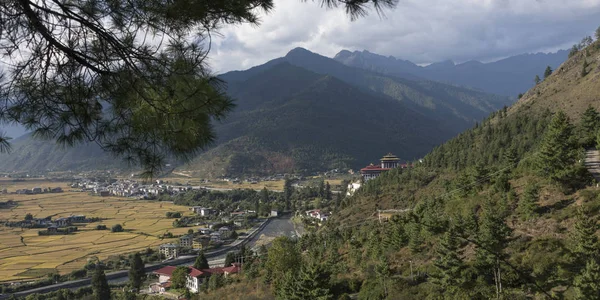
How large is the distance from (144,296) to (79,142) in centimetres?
1541

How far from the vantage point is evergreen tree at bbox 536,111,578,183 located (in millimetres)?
9609

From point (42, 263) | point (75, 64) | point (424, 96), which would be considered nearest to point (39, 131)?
point (75, 64)

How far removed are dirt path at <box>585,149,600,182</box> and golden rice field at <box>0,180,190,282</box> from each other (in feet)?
78.7

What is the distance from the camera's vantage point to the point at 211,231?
30.3 metres

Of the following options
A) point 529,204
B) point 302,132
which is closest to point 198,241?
point 529,204

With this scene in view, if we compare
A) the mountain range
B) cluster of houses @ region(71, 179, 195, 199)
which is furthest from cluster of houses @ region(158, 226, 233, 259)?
the mountain range

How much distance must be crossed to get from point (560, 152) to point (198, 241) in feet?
75.8

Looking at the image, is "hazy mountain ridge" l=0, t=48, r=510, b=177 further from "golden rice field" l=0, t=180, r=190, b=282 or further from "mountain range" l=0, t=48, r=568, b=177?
"golden rice field" l=0, t=180, r=190, b=282

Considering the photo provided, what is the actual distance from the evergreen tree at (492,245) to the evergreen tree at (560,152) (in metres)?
2.68

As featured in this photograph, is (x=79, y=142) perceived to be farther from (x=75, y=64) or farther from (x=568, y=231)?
(x=568, y=231)

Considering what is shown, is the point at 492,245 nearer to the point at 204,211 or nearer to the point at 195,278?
the point at 195,278

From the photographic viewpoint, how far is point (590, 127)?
1341 cm

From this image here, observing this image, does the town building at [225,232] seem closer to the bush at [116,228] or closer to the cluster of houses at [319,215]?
the cluster of houses at [319,215]

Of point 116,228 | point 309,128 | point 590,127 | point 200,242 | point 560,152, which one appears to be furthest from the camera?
point 309,128
